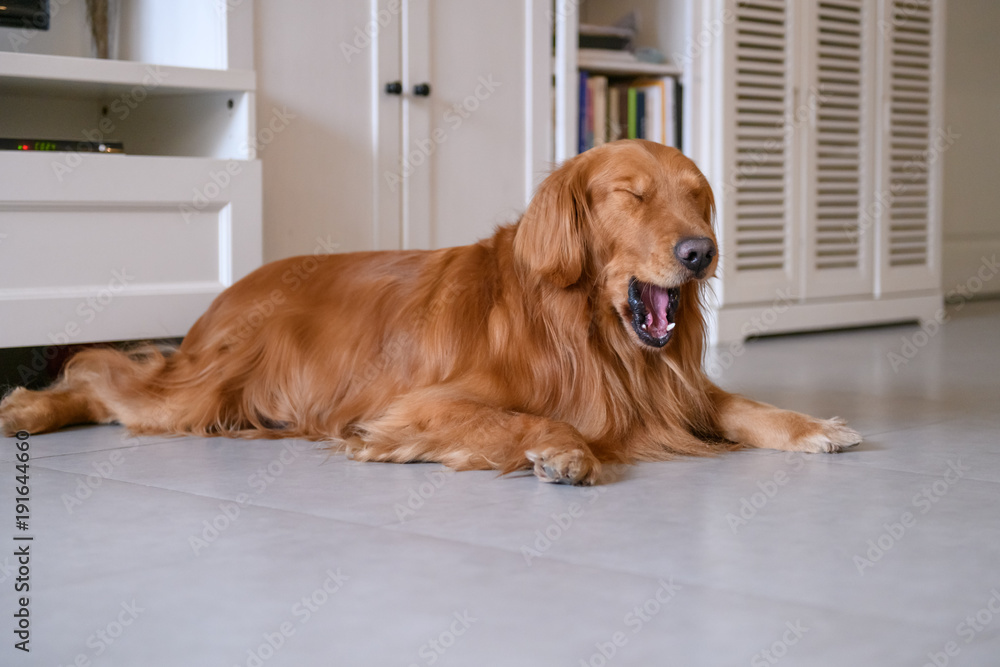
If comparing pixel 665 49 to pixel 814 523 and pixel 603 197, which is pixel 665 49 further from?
pixel 814 523

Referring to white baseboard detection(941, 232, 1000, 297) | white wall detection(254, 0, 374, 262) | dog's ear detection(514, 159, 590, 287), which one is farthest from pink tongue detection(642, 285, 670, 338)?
white baseboard detection(941, 232, 1000, 297)

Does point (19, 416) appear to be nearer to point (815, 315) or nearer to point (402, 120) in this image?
point (402, 120)

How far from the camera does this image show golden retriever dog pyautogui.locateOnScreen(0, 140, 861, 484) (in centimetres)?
204

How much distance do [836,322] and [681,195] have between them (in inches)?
113

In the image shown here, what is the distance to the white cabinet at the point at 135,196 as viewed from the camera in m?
2.59

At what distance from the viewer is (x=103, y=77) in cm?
269

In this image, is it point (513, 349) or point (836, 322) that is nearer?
point (513, 349)

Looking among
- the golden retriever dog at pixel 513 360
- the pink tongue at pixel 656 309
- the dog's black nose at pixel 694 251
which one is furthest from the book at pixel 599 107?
the dog's black nose at pixel 694 251

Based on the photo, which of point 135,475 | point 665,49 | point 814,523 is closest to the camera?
point 814,523

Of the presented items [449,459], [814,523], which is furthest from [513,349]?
[814,523]

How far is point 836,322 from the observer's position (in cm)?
467

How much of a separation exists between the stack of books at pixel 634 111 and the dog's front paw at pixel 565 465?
246 centimetres

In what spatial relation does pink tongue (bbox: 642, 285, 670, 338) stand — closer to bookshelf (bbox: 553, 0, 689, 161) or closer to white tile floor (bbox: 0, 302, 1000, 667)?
white tile floor (bbox: 0, 302, 1000, 667)

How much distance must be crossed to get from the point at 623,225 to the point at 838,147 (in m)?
2.98
